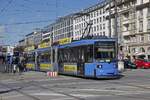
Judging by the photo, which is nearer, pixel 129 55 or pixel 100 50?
pixel 100 50

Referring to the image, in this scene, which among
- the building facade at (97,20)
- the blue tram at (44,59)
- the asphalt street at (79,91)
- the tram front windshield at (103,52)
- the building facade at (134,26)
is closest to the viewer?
the asphalt street at (79,91)

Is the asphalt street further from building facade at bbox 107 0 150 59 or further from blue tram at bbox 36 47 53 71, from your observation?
building facade at bbox 107 0 150 59

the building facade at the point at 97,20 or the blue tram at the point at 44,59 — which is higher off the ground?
the building facade at the point at 97,20

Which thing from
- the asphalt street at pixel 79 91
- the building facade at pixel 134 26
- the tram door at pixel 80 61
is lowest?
the asphalt street at pixel 79 91

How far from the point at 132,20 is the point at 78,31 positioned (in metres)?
41.8

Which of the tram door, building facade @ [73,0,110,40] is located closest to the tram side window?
the tram door

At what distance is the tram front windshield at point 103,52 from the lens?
1129 inches

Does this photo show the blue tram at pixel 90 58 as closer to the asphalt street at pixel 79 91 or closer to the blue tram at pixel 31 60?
the asphalt street at pixel 79 91

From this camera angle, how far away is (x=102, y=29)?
13350cm

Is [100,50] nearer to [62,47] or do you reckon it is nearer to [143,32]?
[62,47]

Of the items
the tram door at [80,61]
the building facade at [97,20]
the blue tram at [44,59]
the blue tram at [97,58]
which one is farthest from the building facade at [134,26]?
the blue tram at [97,58]

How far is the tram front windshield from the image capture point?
28.7 meters

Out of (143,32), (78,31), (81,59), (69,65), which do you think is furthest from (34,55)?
(78,31)

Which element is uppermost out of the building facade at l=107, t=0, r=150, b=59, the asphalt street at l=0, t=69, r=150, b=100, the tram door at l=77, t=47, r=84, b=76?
the building facade at l=107, t=0, r=150, b=59
